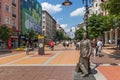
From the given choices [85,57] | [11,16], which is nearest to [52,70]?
Answer: [85,57]

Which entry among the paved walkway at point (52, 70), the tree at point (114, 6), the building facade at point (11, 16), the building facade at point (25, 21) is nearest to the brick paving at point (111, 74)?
the paved walkway at point (52, 70)

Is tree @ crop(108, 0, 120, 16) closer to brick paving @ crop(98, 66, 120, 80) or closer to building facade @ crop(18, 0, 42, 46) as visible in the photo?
brick paving @ crop(98, 66, 120, 80)

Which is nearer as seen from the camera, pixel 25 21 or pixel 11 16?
pixel 11 16

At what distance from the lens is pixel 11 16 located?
57.0 meters

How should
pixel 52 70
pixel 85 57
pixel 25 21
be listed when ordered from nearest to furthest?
pixel 85 57
pixel 52 70
pixel 25 21

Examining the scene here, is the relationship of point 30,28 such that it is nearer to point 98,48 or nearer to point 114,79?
point 98,48

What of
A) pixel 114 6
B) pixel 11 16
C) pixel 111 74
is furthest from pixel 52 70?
pixel 11 16

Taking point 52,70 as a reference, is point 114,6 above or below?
above

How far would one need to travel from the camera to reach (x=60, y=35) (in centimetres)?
16962

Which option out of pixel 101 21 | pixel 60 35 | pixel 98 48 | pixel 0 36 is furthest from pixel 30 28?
pixel 60 35

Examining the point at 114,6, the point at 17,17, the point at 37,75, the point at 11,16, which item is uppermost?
the point at 17,17

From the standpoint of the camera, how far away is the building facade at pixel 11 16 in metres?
51.7

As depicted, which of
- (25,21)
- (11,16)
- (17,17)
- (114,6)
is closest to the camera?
(114,6)

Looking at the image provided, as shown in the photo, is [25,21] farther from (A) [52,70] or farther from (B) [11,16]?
(A) [52,70]
